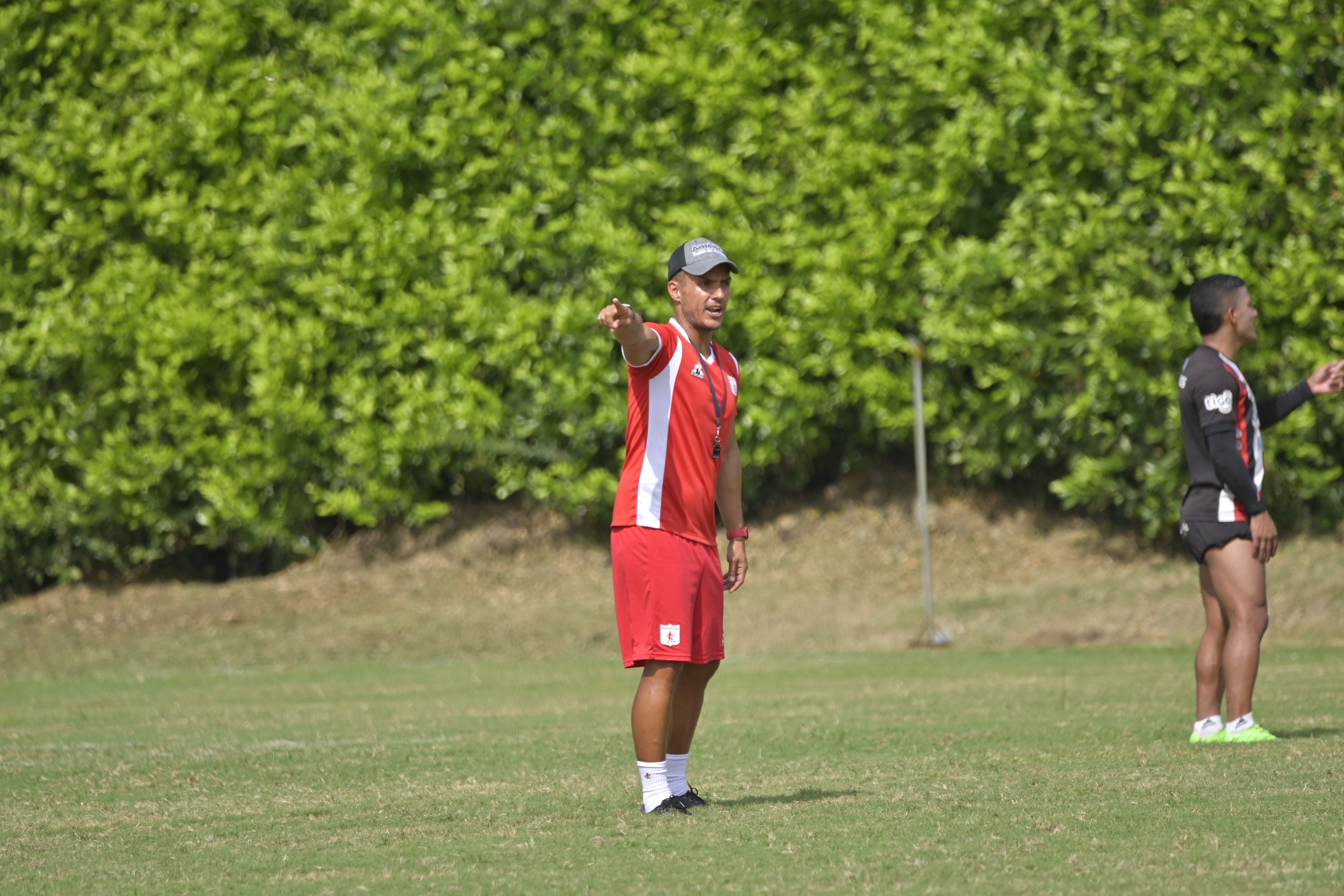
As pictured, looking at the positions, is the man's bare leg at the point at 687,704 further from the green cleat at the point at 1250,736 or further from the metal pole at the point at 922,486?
the metal pole at the point at 922,486

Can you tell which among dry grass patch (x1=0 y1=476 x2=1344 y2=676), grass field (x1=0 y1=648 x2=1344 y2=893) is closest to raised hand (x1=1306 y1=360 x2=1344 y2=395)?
grass field (x1=0 y1=648 x2=1344 y2=893)

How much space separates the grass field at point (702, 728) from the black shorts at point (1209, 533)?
3.34 ft

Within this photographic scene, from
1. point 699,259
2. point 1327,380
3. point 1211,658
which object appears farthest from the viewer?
point 1327,380

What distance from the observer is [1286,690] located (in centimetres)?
1033

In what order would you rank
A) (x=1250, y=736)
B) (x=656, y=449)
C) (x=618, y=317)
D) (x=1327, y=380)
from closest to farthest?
1. (x=618, y=317)
2. (x=656, y=449)
3. (x=1250, y=736)
4. (x=1327, y=380)

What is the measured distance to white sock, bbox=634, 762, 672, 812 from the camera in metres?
6.23

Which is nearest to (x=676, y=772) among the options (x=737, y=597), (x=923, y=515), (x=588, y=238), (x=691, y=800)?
(x=691, y=800)

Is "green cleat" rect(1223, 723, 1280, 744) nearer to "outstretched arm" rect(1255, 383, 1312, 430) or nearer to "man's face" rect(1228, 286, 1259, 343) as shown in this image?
"outstretched arm" rect(1255, 383, 1312, 430)

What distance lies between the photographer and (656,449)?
6.30 m

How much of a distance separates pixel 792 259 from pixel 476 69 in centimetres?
400

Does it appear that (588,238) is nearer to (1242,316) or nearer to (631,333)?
(1242,316)

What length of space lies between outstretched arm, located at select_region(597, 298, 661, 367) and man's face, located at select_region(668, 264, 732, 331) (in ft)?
1.06

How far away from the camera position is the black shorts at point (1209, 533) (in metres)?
7.96

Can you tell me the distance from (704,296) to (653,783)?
1909 mm
